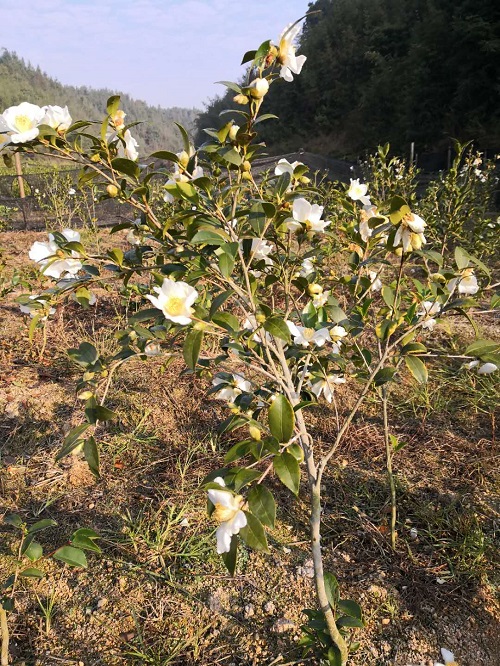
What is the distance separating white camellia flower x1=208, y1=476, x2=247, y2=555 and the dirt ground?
24.5 inches

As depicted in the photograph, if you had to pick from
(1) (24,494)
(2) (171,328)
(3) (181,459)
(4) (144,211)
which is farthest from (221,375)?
(1) (24,494)

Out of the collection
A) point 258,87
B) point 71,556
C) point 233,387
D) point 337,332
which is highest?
point 258,87

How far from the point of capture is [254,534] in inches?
23.4

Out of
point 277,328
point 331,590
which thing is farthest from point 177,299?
point 331,590

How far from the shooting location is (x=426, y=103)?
12695 millimetres

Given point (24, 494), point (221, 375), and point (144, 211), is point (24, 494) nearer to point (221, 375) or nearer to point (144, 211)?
point (221, 375)

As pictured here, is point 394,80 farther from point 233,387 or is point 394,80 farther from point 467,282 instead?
point 233,387

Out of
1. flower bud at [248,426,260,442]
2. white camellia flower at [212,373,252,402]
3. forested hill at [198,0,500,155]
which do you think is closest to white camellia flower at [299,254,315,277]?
white camellia flower at [212,373,252,402]

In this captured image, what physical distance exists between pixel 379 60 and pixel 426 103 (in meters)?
6.71

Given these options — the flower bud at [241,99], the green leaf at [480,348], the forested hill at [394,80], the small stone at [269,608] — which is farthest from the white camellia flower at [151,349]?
the forested hill at [394,80]

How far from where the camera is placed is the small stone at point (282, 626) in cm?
112

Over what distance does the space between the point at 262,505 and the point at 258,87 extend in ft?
2.09

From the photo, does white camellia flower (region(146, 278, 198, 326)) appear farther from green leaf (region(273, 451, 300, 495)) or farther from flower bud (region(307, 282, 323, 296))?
flower bud (region(307, 282, 323, 296))

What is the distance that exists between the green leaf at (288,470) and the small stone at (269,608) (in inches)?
29.1
